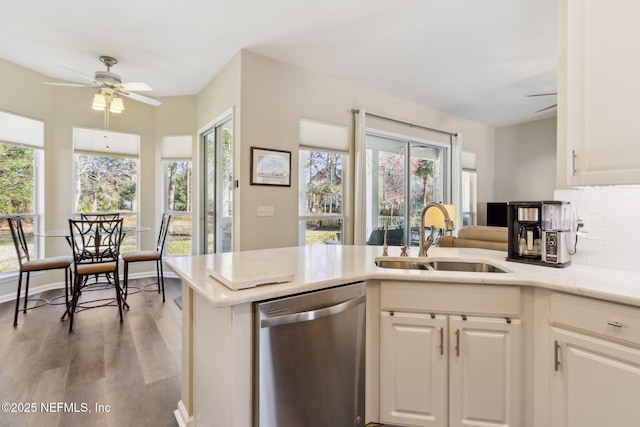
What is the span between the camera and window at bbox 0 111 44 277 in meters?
3.79

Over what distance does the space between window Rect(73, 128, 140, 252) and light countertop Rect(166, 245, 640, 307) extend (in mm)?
3800

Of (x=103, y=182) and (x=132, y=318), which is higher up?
(x=103, y=182)

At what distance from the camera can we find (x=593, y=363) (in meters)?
1.25

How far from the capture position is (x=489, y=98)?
482 centimetres

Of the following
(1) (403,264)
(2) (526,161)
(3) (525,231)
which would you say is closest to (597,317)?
(3) (525,231)

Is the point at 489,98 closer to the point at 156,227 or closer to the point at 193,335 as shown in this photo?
the point at 193,335

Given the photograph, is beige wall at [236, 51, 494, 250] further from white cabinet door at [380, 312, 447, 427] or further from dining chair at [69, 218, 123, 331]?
white cabinet door at [380, 312, 447, 427]

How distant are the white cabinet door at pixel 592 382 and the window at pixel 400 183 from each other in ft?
10.7

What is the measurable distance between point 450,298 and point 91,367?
2.61m

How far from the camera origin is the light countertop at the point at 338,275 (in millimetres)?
1216

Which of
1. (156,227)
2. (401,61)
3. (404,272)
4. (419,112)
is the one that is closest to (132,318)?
(156,227)

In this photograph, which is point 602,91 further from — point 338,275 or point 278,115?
point 278,115

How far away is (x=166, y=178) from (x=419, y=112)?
14.4 feet

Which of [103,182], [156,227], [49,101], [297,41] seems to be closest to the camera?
[297,41]
